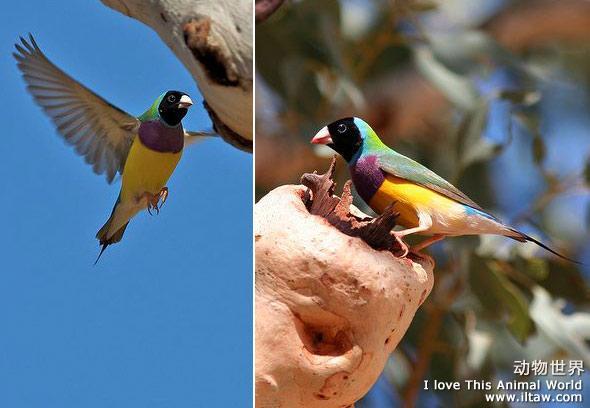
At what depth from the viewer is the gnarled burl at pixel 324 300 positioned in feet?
4.09

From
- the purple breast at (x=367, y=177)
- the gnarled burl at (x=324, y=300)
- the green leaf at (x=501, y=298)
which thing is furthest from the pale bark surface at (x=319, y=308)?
the green leaf at (x=501, y=298)

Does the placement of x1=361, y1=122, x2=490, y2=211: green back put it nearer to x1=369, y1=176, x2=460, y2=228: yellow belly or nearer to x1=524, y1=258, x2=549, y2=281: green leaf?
x1=369, y1=176, x2=460, y2=228: yellow belly

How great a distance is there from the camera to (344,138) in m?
1.56

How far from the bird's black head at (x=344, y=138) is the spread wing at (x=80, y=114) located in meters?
0.31

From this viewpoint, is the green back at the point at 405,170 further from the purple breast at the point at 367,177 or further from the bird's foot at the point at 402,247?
the bird's foot at the point at 402,247

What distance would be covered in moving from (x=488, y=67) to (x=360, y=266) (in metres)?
0.93

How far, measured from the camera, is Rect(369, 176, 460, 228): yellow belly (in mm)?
1486

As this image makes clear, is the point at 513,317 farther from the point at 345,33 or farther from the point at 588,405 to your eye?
the point at 345,33

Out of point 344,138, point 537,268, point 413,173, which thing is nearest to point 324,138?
point 344,138

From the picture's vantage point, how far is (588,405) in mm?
1748

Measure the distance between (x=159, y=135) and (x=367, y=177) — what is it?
0.29m

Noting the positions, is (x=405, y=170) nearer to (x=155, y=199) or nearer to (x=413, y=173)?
(x=413, y=173)

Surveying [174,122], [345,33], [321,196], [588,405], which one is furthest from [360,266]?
[345,33]

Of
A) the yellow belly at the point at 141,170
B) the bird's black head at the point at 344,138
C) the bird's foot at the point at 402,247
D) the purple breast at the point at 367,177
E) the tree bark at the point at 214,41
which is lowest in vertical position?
the purple breast at the point at 367,177
